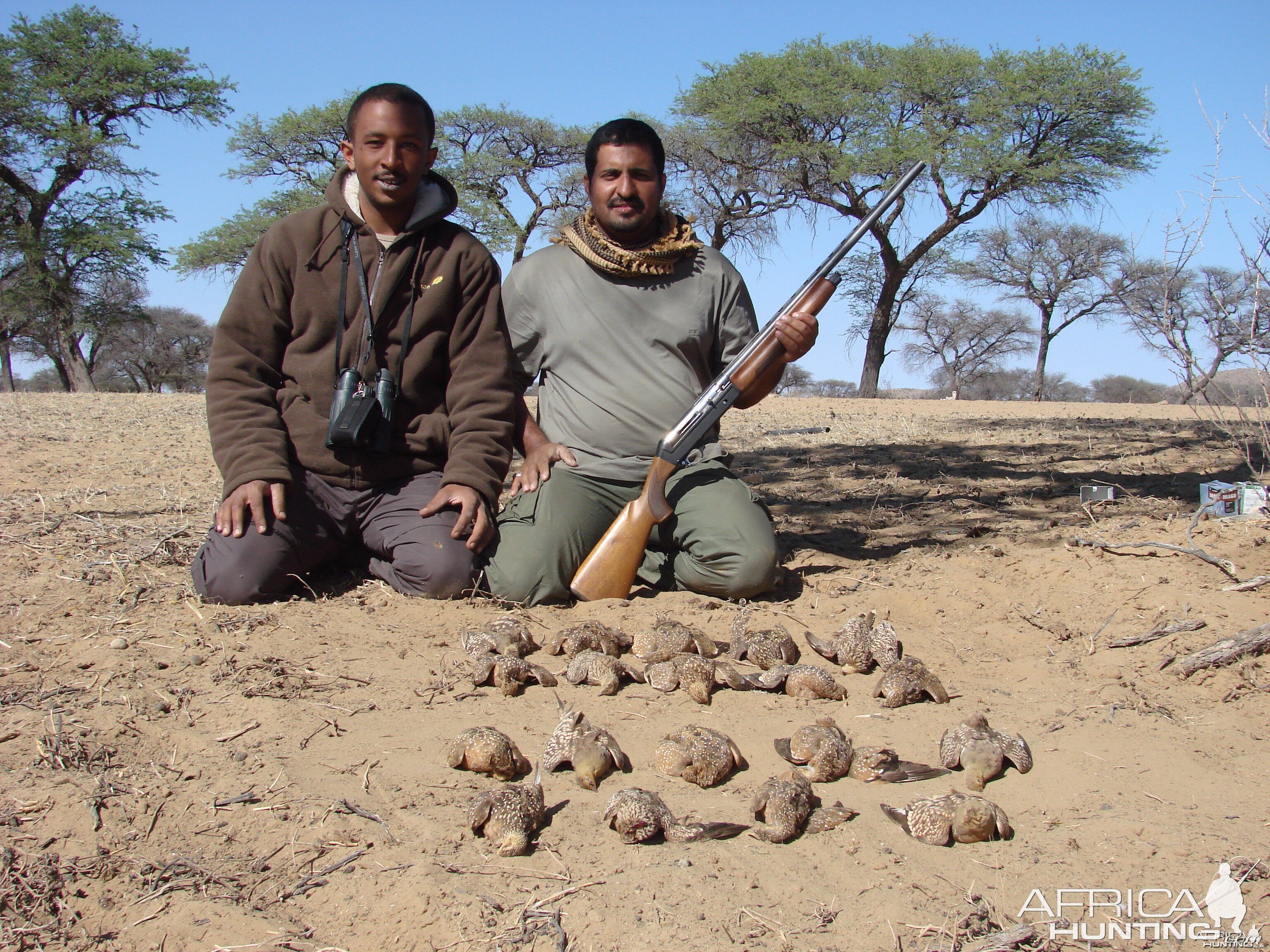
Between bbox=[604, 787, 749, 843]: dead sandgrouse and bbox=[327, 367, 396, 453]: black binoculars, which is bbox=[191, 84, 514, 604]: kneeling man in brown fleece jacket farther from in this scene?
bbox=[604, 787, 749, 843]: dead sandgrouse

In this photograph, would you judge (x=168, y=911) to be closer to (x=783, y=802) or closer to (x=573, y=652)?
(x=783, y=802)

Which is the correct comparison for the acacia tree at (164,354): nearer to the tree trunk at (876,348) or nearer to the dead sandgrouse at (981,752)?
the tree trunk at (876,348)

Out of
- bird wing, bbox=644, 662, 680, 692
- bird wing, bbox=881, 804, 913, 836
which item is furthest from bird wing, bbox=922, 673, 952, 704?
bird wing, bbox=644, 662, 680, 692

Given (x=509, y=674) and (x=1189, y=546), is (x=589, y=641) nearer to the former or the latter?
(x=509, y=674)

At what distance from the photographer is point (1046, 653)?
10.5ft

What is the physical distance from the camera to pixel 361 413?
3.48 m

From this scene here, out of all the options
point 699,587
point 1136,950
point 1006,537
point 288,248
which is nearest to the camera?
point 1136,950

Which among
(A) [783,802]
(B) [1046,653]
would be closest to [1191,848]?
(A) [783,802]

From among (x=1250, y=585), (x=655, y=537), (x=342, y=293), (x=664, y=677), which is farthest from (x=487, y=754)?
(x=1250, y=585)

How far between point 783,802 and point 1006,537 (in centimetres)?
292

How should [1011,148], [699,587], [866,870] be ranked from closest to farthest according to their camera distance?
[866,870], [699,587], [1011,148]

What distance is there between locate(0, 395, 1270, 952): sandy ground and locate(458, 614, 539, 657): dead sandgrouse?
0.36 feet

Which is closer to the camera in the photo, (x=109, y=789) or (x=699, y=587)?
(x=109, y=789)

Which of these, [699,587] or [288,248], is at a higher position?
[288,248]
